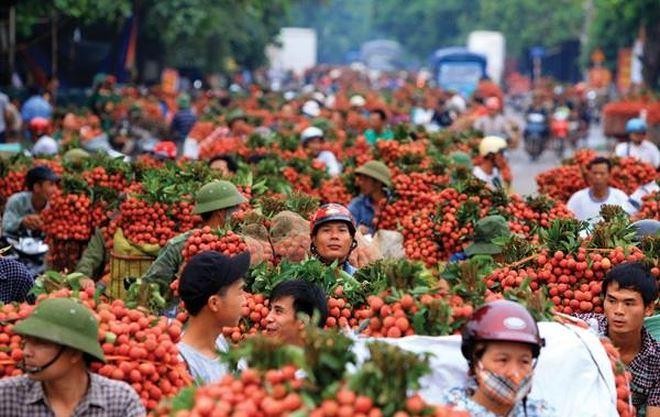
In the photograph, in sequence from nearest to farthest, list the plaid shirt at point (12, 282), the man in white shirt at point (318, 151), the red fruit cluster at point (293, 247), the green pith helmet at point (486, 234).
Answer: the plaid shirt at point (12, 282) → the red fruit cluster at point (293, 247) → the green pith helmet at point (486, 234) → the man in white shirt at point (318, 151)

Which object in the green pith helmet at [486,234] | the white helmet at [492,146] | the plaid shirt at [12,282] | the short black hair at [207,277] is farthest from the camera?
the white helmet at [492,146]

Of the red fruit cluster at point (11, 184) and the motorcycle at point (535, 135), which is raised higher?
the red fruit cluster at point (11, 184)

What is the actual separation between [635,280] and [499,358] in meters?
2.14

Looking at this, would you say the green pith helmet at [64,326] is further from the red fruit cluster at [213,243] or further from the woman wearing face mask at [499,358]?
the red fruit cluster at [213,243]

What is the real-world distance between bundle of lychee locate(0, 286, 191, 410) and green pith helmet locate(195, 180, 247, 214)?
3.75m

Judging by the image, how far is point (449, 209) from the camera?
467 inches

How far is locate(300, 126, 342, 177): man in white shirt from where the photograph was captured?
17594 mm

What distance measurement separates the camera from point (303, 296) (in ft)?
24.0

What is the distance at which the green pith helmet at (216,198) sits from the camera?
10484 millimetres

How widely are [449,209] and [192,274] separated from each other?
5.07 meters

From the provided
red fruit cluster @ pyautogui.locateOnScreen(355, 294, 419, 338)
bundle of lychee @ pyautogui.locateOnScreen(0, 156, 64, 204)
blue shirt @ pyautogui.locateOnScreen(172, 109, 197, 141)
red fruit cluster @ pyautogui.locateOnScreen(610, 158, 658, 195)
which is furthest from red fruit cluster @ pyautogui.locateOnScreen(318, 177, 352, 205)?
blue shirt @ pyautogui.locateOnScreen(172, 109, 197, 141)

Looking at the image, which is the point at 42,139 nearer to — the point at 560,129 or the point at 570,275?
the point at 570,275

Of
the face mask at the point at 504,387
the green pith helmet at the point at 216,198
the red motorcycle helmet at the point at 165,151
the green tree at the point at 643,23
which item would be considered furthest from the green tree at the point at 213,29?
the face mask at the point at 504,387

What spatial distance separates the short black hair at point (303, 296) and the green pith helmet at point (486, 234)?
316 centimetres
